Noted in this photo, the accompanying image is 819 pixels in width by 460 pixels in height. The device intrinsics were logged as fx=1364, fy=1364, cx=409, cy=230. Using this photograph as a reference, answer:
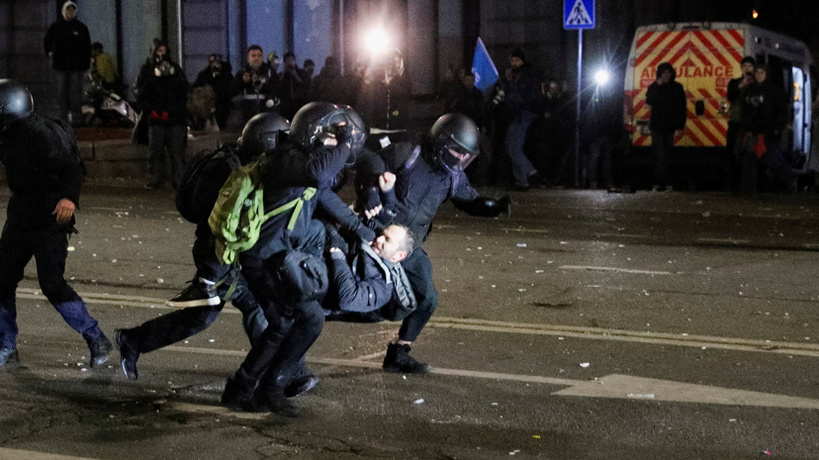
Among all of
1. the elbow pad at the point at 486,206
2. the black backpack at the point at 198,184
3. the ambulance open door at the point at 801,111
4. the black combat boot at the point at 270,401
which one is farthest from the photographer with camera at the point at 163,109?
the black combat boot at the point at 270,401

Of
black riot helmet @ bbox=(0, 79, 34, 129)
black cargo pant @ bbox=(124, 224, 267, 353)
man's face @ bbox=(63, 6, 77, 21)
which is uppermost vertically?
man's face @ bbox=(63, 6, 77, 21)

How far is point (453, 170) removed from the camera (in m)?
7.03

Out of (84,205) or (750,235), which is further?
(84,205)

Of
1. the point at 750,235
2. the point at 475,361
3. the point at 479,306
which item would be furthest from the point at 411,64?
the point at 475,361

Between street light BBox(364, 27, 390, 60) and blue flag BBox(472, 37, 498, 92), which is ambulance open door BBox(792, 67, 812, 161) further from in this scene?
street light BBox(364, 27, 390, 60)

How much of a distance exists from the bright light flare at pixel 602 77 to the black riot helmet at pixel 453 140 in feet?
40.8

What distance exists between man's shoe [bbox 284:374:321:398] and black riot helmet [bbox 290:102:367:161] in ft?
3.95

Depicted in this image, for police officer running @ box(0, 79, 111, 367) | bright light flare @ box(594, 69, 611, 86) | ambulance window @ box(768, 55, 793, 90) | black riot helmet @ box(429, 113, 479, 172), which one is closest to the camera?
black riot helmet @ box(429, 113, 479, 172)

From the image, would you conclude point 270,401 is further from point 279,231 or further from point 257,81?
point 257,81

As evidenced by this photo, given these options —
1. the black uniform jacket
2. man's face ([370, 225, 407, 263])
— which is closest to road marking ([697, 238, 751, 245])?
man's face ([370, 225, 407, 263])

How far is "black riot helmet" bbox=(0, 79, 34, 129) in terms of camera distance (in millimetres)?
6961

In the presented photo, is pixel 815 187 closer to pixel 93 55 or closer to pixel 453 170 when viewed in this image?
pixel 93 55

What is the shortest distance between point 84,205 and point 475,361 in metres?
9.07

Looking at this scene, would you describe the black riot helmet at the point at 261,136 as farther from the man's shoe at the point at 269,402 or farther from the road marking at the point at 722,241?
the road marking at the point at 722,241
